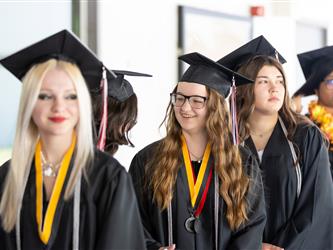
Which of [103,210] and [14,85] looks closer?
[103,210]

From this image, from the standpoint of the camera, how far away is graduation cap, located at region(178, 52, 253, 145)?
2.77m

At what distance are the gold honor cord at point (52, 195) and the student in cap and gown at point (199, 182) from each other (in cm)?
62

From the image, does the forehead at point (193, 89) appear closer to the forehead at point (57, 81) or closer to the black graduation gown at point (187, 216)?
the black graduation gown at point (187, 216)

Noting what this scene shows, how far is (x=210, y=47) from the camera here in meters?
6.40

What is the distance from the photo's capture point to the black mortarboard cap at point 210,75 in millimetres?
2770

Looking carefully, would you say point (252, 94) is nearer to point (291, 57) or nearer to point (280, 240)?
point (280, 240)

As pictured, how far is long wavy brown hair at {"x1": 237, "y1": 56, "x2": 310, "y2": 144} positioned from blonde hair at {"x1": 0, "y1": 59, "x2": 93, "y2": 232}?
4.18 ft

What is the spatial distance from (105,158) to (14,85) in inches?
106

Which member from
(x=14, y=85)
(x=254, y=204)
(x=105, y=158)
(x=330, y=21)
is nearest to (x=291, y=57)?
(x=330, y=21)

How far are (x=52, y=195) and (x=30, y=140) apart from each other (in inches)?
8.7

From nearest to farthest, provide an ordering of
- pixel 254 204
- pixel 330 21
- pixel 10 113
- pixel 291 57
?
1. pixel 254 204
2. pixel 10 113
3. pixel 291 57
4. pixel 330 21

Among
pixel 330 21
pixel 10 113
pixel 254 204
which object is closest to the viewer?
pixel 254 204

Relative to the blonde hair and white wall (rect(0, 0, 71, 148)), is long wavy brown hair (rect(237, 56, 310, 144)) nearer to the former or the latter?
the blonde hair

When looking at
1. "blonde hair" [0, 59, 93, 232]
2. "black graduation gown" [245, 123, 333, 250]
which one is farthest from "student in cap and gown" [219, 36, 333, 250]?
A: "blonde hair" [0, 59, 93, 232]
